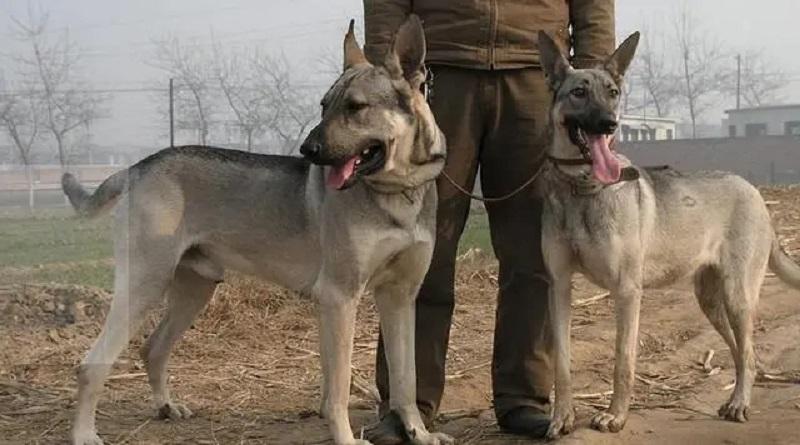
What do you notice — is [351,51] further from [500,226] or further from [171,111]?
[171,111]

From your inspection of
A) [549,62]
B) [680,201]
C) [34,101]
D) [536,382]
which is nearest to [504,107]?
[549,62]

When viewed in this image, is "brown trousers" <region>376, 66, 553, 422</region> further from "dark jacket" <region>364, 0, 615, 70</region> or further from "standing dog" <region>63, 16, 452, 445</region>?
"standing dog" <region>63, 16, 452, 445</region>

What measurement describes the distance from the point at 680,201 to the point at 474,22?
1.45 m

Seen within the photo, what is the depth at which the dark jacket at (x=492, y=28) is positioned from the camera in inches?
184

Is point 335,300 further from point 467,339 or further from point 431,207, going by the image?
point 467,339

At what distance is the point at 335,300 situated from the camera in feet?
14.2

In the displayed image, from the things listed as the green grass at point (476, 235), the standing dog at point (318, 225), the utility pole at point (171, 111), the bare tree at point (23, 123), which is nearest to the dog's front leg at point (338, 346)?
the standing dog at point (318, 225)

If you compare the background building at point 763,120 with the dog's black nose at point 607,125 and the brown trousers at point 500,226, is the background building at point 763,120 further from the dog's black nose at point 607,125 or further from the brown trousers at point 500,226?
the dog's black nose at point 607,125

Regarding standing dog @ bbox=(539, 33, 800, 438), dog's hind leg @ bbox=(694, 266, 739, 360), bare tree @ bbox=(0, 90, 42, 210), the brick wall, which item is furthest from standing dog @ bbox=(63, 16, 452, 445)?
the brick wall

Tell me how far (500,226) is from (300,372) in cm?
215

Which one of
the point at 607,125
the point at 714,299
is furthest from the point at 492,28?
the point at 714,299

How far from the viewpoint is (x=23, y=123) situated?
30.7 feet

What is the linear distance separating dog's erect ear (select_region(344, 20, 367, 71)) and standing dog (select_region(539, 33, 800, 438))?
85cm

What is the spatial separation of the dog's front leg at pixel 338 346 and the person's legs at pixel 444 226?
1.76 feet
